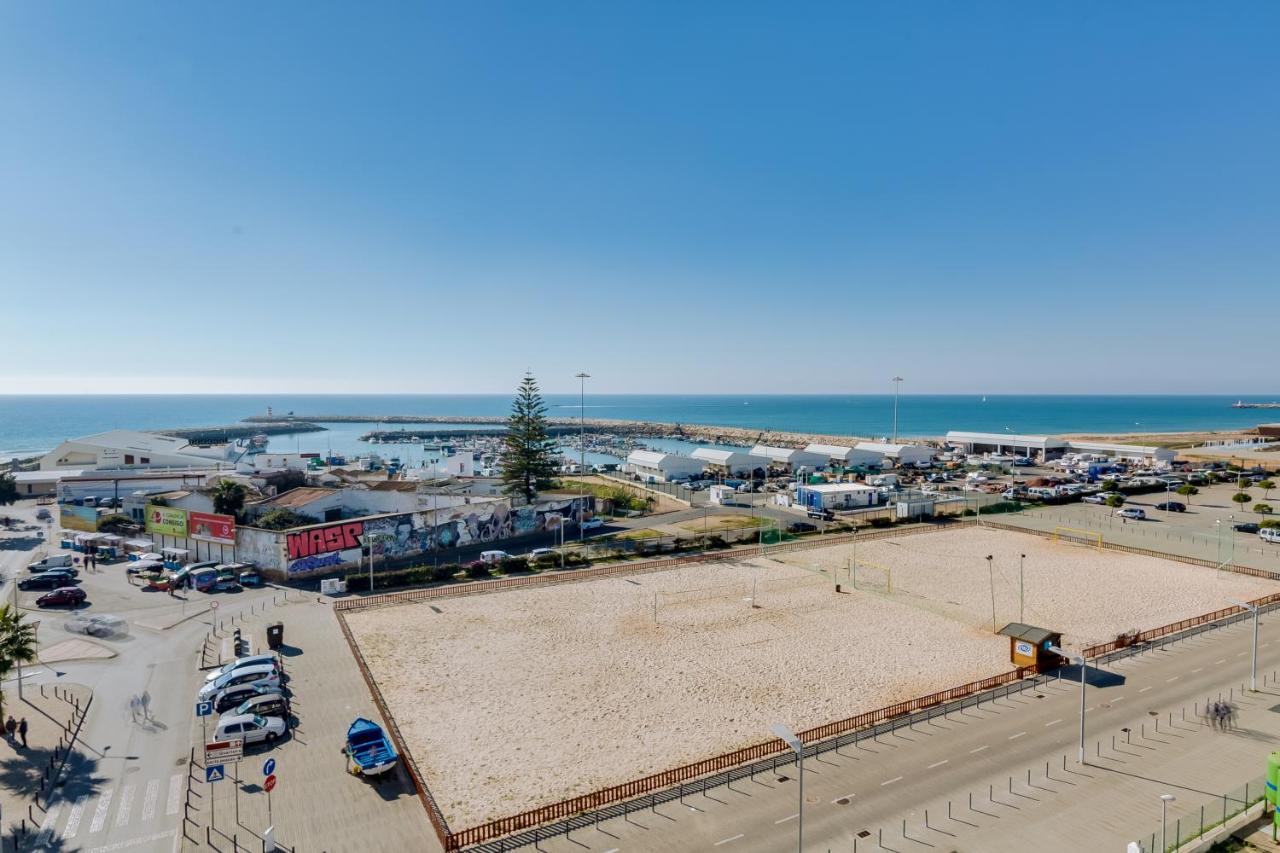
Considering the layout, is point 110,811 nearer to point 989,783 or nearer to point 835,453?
point 989,783

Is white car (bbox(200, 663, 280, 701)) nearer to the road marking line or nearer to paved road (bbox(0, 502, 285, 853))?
paved road (bbox(0, 502, 285, 853))

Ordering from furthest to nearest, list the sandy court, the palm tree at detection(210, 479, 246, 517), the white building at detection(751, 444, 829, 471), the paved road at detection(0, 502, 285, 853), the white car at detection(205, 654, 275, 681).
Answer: the white building at detection(751, 444, 829, 471) < the palm tree at detection(210, 479, 246, 517) < the white car at detection(205, 654, 275, 681) < the sandy court < the paved road at detection(0, 502, 285, 853)

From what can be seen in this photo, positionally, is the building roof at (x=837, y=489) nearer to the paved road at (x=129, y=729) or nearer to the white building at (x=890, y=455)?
the white building at (x=890, y=455)

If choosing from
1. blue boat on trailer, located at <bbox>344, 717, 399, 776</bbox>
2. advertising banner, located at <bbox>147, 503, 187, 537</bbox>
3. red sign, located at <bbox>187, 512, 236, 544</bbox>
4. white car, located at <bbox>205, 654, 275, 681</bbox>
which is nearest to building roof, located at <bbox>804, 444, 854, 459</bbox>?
red sign, located at <bbox>187, 512, 236, 544</bbox>

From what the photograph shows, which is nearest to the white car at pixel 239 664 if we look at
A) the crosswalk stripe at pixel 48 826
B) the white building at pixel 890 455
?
the crosswalk stripe at pixel 48 826

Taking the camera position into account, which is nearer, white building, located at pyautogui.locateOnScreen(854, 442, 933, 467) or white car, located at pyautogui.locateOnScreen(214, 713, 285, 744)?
white car, located at pyautogui.locateOnScreen(214, 713, 285, 744)

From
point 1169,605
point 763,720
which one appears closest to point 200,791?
point 763,720
